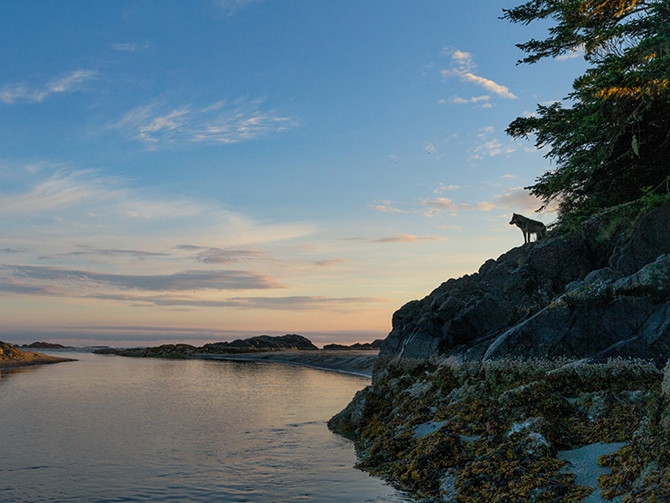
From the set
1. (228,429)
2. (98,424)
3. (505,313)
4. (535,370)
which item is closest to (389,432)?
(535,370)

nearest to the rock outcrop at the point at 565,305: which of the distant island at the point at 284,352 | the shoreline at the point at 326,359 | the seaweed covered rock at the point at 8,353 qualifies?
the shoreline at the point at 326,359

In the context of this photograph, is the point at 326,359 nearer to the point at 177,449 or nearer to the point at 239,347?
the point at 239,347

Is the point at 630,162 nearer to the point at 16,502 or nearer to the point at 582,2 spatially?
the point at 582,2

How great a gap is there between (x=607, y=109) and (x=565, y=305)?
11.9 metres

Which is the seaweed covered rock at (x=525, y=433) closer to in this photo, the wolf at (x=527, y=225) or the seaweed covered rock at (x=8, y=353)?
the wolf at (x=527, y=225)

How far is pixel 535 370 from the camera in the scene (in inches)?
616

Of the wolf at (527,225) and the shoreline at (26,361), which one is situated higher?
the wolf at (527,225)

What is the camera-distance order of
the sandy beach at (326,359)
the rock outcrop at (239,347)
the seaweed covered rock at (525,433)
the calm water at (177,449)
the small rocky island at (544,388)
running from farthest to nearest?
the rock outcrop at (239,347), the sandy beach at (326,359), the calm water at (177,449), the small rocky island at (544,388), the seaweed covered rock at (525,433)

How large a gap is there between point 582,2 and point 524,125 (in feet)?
20.5

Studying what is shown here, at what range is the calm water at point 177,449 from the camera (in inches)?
527

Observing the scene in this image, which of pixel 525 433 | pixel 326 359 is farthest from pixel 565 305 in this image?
pixel 326 359

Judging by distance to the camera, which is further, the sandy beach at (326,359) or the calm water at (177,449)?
the sandy beach at (326,359)

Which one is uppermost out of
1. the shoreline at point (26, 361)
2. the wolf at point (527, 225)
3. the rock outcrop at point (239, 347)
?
the wolf at point (527, 225)

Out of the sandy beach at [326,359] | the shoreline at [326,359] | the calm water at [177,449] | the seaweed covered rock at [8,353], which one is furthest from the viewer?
the seaweed covered rock at [8,353]
